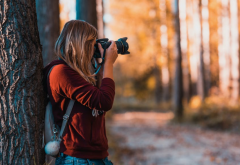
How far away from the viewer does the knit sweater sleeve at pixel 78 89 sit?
218 cm

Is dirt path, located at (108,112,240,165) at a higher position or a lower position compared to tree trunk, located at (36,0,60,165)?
lower

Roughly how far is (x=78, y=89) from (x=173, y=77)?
14.4 metres

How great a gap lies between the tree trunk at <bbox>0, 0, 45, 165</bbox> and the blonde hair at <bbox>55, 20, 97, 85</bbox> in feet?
0.85

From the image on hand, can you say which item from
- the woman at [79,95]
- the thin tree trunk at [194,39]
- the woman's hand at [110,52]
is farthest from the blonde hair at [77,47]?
the thin tree trunk at [194,39]

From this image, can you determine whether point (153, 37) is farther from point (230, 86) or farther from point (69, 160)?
point (69, 160)

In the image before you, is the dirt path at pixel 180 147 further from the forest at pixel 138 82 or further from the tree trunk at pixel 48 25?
the tree trunk at pixel 48 25

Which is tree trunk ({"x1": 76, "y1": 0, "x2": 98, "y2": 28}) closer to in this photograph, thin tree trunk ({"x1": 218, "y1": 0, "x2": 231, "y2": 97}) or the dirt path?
the dirt path

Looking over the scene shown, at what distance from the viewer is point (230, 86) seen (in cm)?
1827

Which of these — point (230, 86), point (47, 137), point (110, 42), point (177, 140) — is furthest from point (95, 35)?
point (230, 86)

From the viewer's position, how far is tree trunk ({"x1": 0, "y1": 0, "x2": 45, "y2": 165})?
228 cm

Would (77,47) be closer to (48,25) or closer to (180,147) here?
(48,25)

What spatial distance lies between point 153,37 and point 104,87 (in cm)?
2167

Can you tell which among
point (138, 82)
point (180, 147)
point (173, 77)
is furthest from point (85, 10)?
point (138, 82)

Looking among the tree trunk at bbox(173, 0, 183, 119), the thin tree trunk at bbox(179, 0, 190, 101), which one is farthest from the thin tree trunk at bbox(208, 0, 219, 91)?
the tree trunk at bbox(173, 0, 183, 119)
